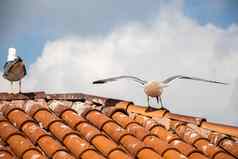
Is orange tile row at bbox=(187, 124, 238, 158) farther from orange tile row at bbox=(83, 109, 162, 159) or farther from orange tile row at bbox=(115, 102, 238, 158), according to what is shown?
orange tile row at bbox=(83, 109, 162, 159)

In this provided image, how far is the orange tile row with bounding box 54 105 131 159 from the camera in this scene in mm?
6133

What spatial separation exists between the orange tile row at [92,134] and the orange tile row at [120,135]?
193 mm

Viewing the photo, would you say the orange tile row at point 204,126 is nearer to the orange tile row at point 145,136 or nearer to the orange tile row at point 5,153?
the orange tile row at point 145,136

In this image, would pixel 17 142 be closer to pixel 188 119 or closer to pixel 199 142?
pixel 199 142

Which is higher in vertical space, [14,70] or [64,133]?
[14,70]

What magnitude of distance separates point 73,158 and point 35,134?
2.97 ft

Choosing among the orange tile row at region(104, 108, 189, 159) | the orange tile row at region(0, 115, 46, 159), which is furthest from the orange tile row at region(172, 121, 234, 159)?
the orange tile row at region(0, 115, 46, 159)

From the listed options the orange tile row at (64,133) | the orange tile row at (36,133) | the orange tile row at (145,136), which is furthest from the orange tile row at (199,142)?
the orange tile row at (36,133)

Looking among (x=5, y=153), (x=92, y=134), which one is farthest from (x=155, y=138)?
(x=5, y=153)

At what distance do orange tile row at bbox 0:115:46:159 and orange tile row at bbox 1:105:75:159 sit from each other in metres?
0.12

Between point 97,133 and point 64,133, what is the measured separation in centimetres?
50

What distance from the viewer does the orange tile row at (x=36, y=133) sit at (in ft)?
19.4

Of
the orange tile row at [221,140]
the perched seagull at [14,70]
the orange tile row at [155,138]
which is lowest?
the orange tile row at [221,140]

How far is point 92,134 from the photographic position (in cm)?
665
